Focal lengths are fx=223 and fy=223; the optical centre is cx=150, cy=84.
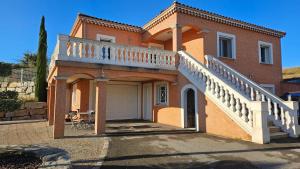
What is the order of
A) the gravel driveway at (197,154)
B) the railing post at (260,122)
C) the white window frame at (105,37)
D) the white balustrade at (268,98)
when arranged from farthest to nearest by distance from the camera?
the white window frame at (105,37), the white balustrade at (268,98), the railing post at (260,122), the gravel driveway at (197,154)

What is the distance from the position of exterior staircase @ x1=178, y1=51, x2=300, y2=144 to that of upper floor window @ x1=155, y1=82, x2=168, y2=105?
8.91 feet

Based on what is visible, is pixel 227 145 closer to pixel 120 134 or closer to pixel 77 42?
pixel 120 134

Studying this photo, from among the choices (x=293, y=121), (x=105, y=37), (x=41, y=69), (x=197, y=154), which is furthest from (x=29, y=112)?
(x=293, y=121)

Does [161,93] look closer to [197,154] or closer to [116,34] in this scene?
[116,34]

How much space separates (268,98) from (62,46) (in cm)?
875

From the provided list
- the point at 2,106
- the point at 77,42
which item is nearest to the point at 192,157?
the point at 2,106

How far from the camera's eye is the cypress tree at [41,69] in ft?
56.5

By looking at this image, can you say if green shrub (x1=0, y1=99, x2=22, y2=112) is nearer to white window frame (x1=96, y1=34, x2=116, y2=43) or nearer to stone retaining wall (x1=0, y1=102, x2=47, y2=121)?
white window frame (x1=96, y1=34, x2=116, y2=43)

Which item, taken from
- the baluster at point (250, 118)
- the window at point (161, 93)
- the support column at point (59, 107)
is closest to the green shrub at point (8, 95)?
the support column at point (59, 107)

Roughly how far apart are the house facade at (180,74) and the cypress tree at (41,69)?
2152 mm

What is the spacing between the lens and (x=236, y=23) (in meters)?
13.9

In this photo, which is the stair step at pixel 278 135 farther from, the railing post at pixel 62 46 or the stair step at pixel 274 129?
the railing post at pixel 62 46

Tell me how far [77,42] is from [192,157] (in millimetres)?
6608

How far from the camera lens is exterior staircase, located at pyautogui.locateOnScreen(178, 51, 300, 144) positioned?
771 centimetres
